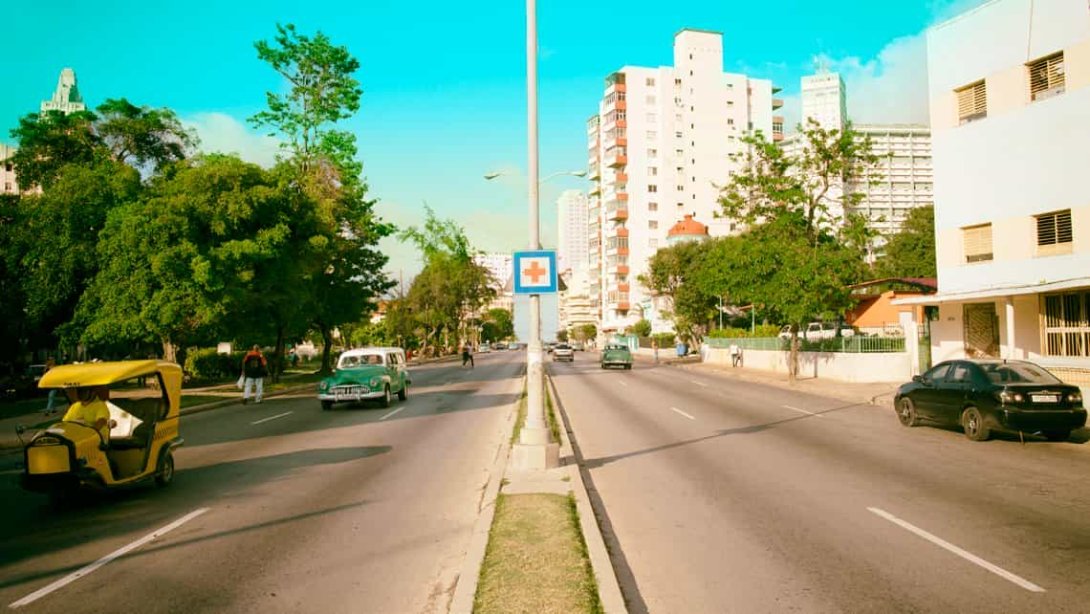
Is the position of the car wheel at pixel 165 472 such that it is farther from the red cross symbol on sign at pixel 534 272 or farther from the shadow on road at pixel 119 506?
the red cross symbol on sign at pixel 534 272

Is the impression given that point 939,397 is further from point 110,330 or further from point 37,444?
point 110,330

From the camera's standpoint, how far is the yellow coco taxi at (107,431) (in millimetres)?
8227

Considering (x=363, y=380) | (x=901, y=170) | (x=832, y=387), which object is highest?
(x=901, y=170)

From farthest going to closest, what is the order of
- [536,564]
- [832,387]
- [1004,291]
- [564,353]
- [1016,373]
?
[564,353], [832,387], [1004,291], [1016,373], [536,564]

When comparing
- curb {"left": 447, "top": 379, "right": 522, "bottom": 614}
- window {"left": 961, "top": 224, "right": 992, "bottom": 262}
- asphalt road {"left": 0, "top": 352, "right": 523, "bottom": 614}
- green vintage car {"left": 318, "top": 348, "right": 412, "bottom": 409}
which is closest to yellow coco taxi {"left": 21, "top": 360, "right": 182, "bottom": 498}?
asphalt road {"left": 0, "top": 352, "right": 523, "bottom": 614}

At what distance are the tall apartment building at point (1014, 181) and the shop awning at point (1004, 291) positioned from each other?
5cm

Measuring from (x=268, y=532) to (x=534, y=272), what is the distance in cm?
519

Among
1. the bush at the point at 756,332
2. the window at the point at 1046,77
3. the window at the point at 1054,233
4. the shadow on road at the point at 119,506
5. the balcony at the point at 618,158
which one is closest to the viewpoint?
the shadow on road at the point at 119,506

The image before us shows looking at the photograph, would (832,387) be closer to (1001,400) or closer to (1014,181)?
(1014,181)

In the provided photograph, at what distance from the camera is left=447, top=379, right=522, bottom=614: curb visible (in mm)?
5175

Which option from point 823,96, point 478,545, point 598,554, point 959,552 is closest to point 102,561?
point 478,545

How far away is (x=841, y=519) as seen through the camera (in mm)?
7816

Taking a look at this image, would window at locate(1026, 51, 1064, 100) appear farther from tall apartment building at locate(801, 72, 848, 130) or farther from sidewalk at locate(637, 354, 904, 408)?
tall apartment building at locate(801, 72, 848, 130)

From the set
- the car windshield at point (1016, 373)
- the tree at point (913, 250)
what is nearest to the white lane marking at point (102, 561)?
the car windshield at point (1016, 373)
